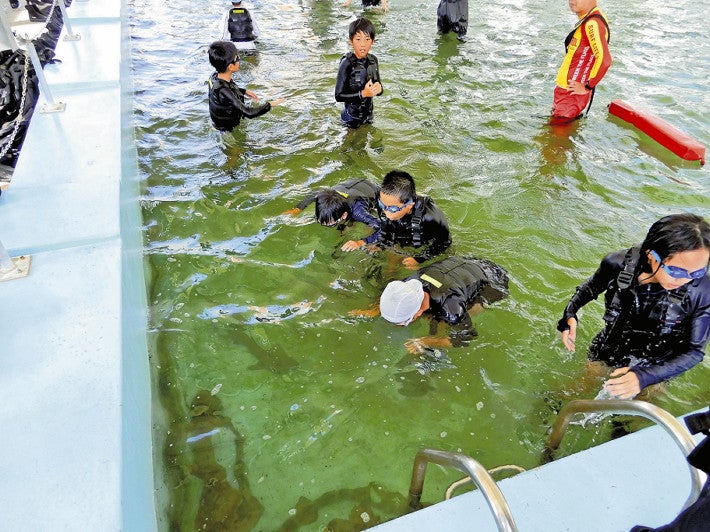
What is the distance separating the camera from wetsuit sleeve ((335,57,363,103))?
17.3 feet

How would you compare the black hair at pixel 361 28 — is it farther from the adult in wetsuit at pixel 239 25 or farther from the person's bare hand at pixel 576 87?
the adult in wetsuit at pixel 239 25

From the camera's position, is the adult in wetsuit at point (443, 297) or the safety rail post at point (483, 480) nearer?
the safety rail post at point (483, 480)

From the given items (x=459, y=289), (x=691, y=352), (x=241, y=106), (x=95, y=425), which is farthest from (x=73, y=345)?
(x=241, y=106)

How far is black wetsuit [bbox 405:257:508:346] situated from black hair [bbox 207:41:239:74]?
10.4 feet

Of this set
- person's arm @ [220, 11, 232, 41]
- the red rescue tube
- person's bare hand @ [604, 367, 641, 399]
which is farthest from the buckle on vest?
person's arm @ [220, 11, 232, 41]

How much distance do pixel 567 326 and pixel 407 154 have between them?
338cm

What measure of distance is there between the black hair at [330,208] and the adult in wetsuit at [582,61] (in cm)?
348

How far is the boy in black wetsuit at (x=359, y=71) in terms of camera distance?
4.95 meters

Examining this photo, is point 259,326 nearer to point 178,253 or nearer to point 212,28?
point 178,253

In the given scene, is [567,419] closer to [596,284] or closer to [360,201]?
[596,284]

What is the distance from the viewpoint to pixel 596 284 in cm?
270

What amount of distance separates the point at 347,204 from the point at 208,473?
88.0 inches

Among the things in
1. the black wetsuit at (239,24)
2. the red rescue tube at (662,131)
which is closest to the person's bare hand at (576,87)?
the red rescue tube at (662,131)

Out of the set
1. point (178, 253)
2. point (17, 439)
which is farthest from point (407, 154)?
point (17, 439)
